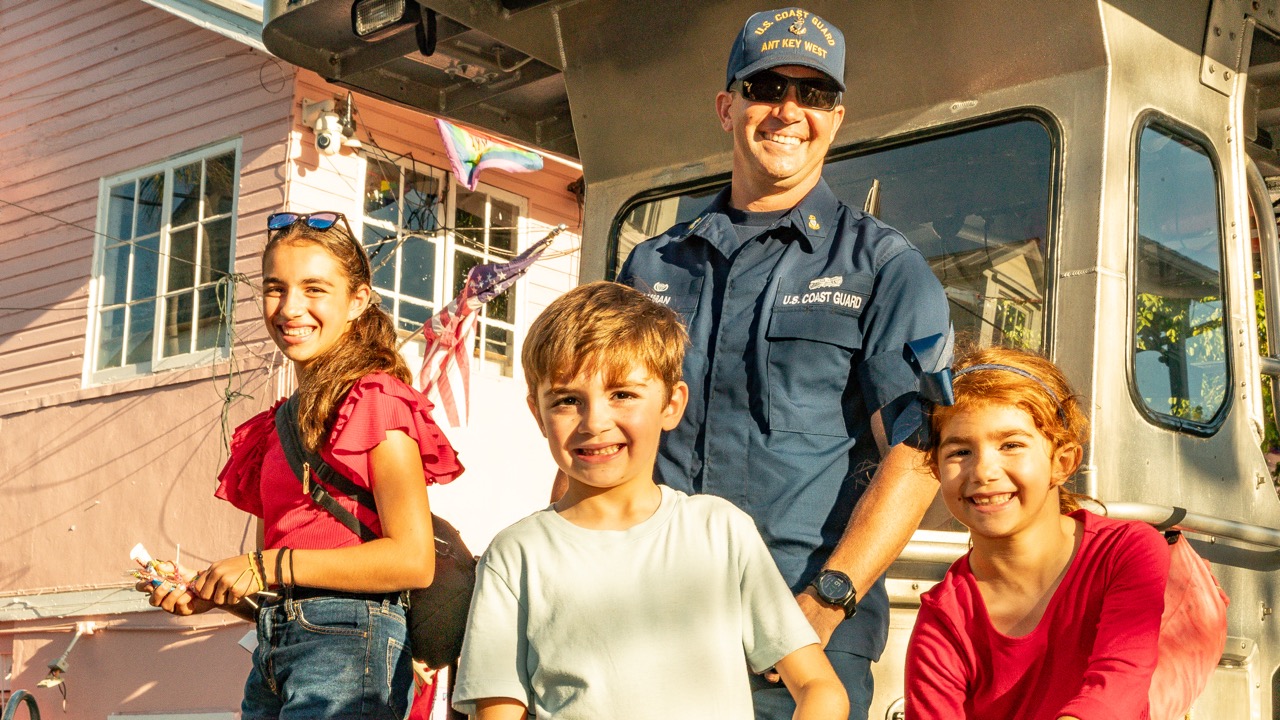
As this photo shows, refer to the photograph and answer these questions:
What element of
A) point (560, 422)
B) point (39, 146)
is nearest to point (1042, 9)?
point (560, 422)

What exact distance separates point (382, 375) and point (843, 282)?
0.99 m

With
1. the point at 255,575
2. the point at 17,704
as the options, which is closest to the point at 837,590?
the point at 255,575

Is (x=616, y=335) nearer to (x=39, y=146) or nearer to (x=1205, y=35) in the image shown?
(x=1205, y=35)

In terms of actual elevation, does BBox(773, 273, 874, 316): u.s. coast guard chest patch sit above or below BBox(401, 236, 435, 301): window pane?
below

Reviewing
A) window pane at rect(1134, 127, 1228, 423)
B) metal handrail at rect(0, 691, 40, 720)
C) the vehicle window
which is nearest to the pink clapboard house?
metal handrail at rect(0, 691, 40, 720)

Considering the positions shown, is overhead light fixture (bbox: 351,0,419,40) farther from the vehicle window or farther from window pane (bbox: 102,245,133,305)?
window pane (bbox: 102,245,133,305)

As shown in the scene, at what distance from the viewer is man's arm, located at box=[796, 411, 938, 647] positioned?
2688 mm

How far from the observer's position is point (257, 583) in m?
2.96

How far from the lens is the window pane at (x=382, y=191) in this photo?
1118 centimetres

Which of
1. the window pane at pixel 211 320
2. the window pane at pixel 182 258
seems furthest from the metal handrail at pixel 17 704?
the window pane at pixel 182 258

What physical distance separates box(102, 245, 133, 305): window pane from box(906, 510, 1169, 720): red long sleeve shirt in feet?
33.7

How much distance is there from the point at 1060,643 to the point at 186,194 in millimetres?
10045

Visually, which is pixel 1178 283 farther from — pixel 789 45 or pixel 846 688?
pixel 846 688

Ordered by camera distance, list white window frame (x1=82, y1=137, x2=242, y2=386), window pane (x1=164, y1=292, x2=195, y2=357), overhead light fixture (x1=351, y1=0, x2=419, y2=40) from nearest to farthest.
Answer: overhead light fixture (x1=351, y1=0, x2=419, y2=40) < white window frame (x1=82, y1=137, x2=242, y2=386) < window pane (x1=164, y1=292, x2=195, y2=357)
